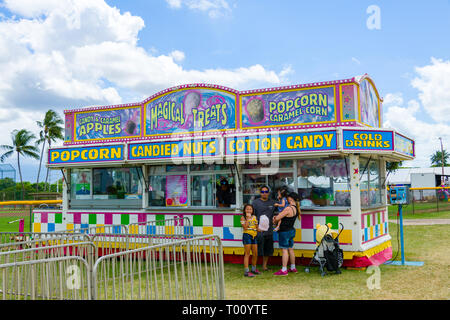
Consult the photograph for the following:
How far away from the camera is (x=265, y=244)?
8719mm

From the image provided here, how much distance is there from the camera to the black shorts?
28.2 feet

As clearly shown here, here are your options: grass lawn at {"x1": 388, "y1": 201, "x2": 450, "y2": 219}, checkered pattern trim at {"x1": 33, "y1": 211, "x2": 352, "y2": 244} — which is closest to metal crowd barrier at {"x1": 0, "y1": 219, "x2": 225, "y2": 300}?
checkered pattern trim at {"x1": 33, "y1": 211, "x2": 352, "y2": 244}

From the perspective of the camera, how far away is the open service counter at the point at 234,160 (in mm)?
8953

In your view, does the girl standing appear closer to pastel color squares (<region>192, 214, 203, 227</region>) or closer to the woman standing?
the woman standing

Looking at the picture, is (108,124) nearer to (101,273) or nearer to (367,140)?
(101,273)

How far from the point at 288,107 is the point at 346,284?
4.16m

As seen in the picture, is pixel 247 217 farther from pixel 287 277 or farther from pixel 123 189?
pixel 123 189

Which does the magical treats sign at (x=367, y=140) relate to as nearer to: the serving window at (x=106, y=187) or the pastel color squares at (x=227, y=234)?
the pastel color squares at (x=227, y=234)

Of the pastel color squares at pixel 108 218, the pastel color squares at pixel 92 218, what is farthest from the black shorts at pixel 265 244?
the pastel color squares at pixel 92 218

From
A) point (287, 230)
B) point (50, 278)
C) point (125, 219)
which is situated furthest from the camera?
point (125, 219)

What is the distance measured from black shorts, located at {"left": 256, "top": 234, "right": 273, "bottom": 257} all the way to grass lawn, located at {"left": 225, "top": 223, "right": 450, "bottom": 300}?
1.29 ft

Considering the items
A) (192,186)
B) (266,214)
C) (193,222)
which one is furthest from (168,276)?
(192,186)

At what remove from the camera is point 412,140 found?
1064 cm

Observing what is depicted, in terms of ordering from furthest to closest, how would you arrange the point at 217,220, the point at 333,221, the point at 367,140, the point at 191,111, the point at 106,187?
the point at 106,187, the point at 191,111, the point at 217,220, the point at 333,221, the point at 367,140
